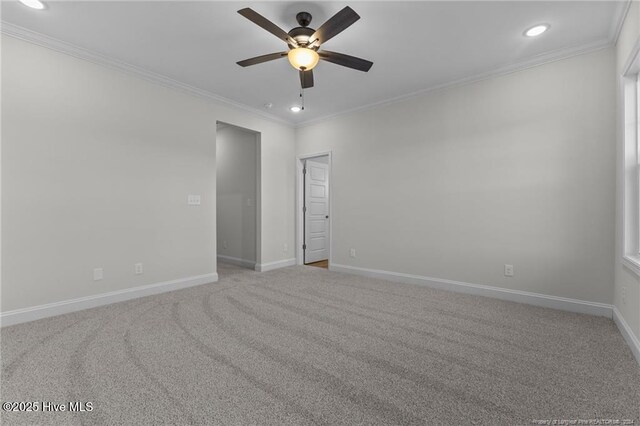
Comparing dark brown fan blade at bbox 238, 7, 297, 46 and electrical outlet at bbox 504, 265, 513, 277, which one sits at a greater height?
dark brown fan blade at bbox 238, 7, 297, 46

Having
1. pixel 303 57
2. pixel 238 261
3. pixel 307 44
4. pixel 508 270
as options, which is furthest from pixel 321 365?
pixel 238 261

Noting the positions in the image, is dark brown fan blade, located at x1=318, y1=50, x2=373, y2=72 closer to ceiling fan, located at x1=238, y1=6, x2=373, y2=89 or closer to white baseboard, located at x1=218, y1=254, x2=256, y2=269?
ceiling fan, located at x1=238, y1=6, x2=373, y2=89

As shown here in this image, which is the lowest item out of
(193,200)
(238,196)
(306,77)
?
(193,200)

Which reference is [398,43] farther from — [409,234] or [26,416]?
[26,416]

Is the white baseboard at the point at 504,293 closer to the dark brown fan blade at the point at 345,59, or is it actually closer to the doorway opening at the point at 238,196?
the doorway opening at the point at 238,196

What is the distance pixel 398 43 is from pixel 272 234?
3589 mm

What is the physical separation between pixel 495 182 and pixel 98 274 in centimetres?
477

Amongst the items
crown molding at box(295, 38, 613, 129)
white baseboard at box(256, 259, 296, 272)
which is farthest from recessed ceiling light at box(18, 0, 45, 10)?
white baseboard at box(256, 259, 296, 272)

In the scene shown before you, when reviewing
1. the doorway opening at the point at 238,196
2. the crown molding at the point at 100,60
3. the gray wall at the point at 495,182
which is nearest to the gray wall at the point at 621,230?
the gray wall at the point at 495,182

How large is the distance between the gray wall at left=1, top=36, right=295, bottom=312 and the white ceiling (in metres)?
0.38

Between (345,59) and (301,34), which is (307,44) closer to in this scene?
(301,34)

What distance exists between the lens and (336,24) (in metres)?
2.17

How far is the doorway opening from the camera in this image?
5320 millimetres

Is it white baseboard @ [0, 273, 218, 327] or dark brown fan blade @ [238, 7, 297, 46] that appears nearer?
dark brown fan blade @ [238, 7, 297, 46]
